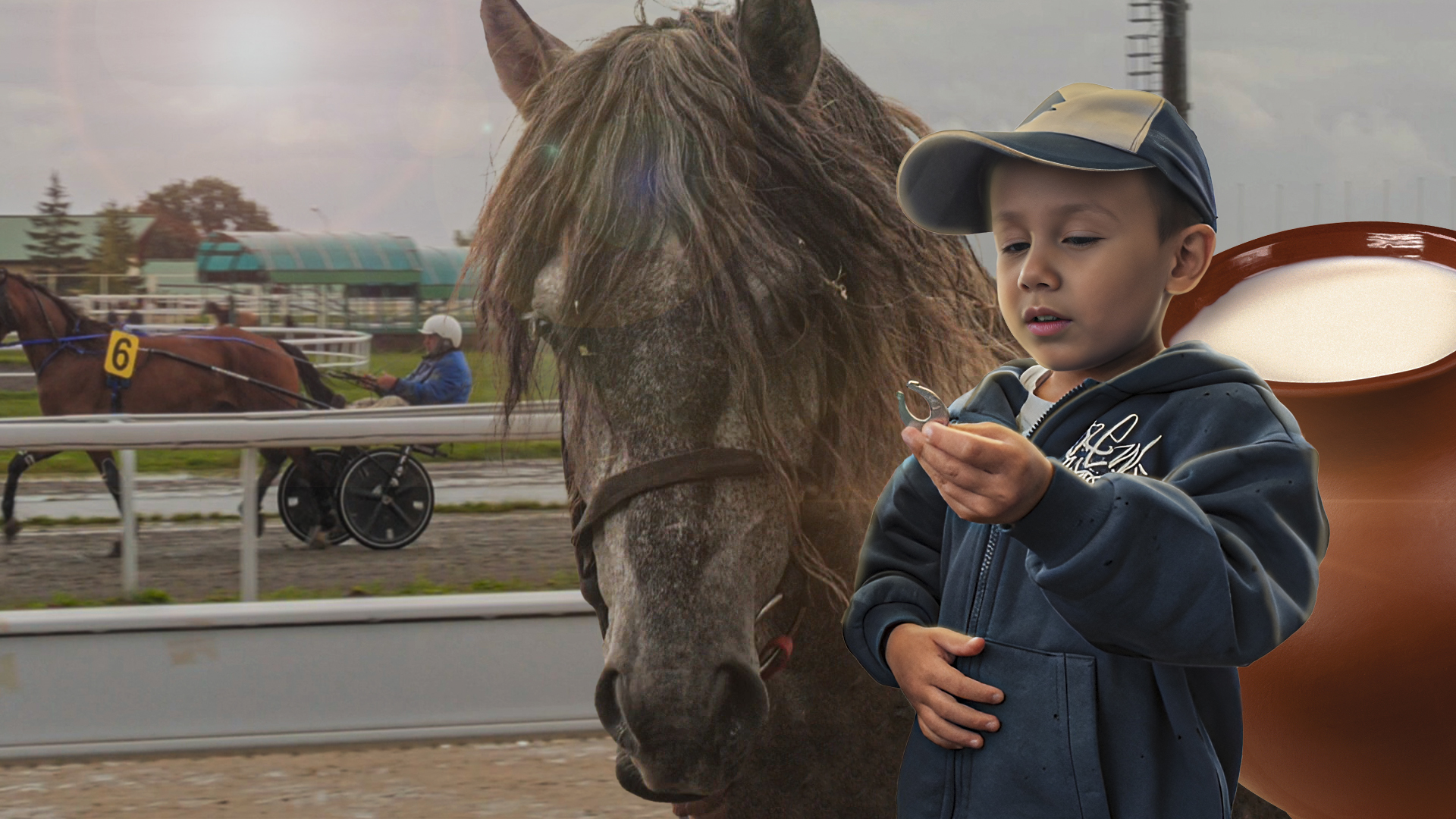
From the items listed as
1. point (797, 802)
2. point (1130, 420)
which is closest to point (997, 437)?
point (1130, 420)

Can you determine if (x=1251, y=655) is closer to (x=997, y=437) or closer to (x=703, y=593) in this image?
(x=997, y=437)

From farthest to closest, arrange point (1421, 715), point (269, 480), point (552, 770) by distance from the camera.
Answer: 1. point (269, 480)
2. point (552, 770)
3. point (1421, 715)

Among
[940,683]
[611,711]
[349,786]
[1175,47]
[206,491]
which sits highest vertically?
[1175,47]

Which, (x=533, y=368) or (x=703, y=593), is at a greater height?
(x=533, y=368)

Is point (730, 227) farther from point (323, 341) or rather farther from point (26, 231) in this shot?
point (26, 231)

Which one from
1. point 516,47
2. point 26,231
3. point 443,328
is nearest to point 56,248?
point 26,231

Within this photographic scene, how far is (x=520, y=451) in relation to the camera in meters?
1.83

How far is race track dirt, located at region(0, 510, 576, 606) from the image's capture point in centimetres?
357

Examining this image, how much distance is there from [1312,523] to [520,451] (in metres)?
1.33

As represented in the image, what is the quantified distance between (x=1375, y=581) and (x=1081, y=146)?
543 millimetres

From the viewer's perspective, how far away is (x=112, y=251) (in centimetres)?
634

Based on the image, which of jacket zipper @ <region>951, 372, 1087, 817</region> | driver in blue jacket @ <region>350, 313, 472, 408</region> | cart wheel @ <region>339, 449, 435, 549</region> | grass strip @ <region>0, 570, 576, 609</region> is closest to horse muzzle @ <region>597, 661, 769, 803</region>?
jacket zipper @ <region>951, 372, 1087, 817</region>

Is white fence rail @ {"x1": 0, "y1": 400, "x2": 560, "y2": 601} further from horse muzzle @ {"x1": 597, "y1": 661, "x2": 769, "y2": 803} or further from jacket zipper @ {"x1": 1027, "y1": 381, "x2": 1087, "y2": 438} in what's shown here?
jacket zipper @ {"x1": 1027, "y1": 381, "x2": 1087, "y2": 438}

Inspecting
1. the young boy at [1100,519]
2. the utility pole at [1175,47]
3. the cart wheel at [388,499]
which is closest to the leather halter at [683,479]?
the young boy at [1100,519]
